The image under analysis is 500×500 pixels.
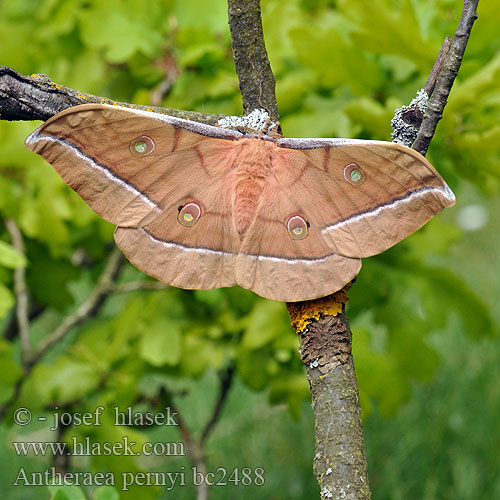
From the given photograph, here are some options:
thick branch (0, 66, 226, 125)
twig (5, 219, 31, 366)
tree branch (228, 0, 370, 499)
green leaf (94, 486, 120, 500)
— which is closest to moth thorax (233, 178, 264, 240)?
tree branch (228, 0, 370, 499)

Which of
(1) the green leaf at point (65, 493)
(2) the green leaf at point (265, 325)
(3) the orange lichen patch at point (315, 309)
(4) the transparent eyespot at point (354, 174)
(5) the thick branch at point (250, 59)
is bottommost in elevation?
(1) the green leaf at point (65, 493)

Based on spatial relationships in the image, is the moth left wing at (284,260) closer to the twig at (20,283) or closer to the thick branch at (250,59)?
the thick branch at (250,59)

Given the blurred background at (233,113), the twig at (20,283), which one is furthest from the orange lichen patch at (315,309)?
the twig at (20,283)

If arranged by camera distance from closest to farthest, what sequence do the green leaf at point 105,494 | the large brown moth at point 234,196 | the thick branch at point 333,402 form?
the thick branch at point 333,402
the green leaf at point 105,494
the large brown moth at point 234,196

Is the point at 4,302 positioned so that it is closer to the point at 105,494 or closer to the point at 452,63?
the point at 105,494

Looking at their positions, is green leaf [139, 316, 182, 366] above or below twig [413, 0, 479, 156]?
above

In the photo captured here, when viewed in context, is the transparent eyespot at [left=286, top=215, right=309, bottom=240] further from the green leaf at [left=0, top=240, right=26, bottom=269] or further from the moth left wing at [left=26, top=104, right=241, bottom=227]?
the green leaf at [left=0, top=240, right=26, bottom=269]

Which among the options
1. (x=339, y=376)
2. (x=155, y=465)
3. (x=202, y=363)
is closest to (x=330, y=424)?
(x=339, y=376)
